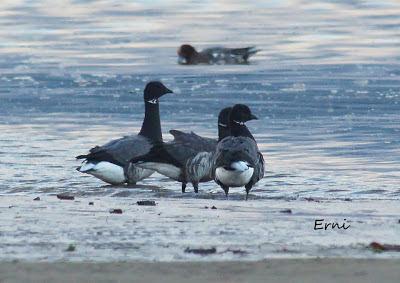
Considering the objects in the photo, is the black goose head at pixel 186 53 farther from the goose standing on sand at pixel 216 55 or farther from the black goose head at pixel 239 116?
the black goose head at pixel 239 116

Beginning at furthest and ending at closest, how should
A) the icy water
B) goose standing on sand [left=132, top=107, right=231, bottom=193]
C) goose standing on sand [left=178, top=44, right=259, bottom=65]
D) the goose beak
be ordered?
goose standing on sand [left=178, top=44, right=259, bottom=65] < the goose beak < goose standing on sand [left=132, top=107, right=231, bottom=193] < the icy water

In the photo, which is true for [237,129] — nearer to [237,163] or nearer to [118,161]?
[118,161]

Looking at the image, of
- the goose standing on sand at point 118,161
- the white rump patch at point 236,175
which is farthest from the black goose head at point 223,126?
the white rump patch at point 236,175

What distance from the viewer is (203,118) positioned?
840 inches

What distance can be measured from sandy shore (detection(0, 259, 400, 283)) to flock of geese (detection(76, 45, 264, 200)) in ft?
17.0

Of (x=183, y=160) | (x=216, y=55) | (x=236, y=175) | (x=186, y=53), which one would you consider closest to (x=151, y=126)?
(x=183, y=160)

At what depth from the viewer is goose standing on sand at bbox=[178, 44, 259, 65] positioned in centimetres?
3038

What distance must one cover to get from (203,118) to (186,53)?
9.57 meters

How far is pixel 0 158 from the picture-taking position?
1661 cm

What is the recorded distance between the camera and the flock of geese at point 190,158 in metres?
13.2

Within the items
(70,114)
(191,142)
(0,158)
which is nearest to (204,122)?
(70,114)

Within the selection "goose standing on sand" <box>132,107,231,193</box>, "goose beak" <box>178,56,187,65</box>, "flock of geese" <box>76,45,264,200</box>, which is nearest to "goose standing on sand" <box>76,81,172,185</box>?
"flock of geese" <box>76,45,264,200</box>

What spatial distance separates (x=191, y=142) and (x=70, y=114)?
7.42m

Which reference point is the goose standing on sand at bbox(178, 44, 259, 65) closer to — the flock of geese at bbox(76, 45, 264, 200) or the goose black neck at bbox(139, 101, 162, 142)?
the goose black neck at bbox(139, 101, 162, 142)
